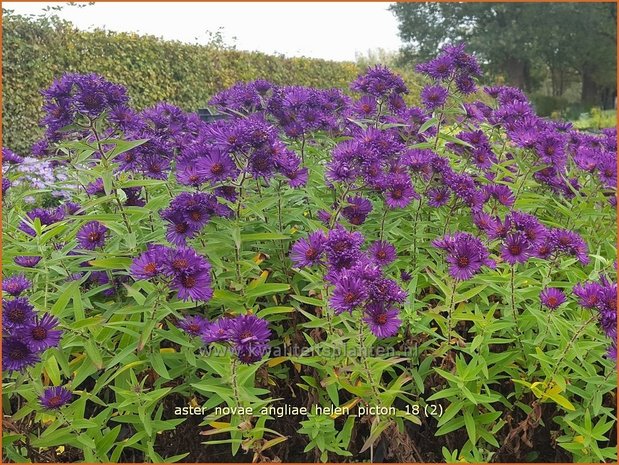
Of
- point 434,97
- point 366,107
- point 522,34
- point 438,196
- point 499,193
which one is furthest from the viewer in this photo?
point 522,34

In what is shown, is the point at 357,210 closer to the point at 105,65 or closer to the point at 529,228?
the point at 529,228

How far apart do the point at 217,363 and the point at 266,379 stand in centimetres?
30

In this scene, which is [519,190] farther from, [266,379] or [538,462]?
[266,379]

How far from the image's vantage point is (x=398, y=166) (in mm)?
2127

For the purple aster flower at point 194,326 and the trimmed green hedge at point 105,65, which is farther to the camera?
the trimmed green hedge at point 105,65

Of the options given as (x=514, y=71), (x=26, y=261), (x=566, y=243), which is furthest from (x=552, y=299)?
(x=514, y=71)

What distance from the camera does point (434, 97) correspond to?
2424 millimetres

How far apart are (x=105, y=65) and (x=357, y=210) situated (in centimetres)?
758

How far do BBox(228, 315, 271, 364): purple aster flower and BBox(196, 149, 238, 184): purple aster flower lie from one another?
1.62 feet

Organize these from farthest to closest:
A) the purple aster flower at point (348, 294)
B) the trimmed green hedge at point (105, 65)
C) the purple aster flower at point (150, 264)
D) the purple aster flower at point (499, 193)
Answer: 1. the trimmed green hedge at point (105, 65)
2. the purple aster flower at point (499, 193)
3. the purple aster flower at point (150, 264)
4. the purple aster flower at point (348, 294)

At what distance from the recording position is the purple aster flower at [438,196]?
6.81ft

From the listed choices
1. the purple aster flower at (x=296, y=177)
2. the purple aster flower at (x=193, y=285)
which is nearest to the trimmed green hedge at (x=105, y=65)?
the purple aster flower at (x=296, y=177)

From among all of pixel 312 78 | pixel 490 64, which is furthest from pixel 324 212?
pixel 490 64

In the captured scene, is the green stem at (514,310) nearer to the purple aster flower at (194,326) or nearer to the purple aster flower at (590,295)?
the purple aster flower at (590,295)
